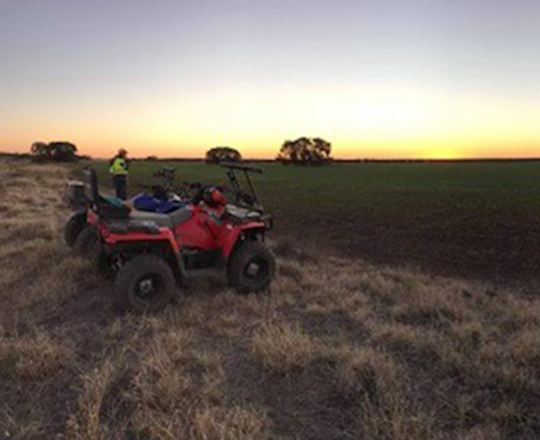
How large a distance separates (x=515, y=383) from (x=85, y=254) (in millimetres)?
6778

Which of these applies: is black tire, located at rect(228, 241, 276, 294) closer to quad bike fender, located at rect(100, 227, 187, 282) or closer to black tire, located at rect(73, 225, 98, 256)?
quad bike fender, located at rect(100, 227, 187, 282)

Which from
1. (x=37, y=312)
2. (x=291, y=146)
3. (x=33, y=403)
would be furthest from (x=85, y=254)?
(x=291, y=146)

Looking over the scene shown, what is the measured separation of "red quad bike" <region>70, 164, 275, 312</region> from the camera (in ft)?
19.5

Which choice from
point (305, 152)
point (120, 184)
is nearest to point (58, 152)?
point (305, 152)

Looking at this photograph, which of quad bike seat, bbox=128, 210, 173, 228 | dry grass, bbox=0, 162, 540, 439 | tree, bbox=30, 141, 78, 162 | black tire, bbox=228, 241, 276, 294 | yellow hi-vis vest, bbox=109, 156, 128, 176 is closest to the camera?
dry grass, bbox=0, 162, 540, 439

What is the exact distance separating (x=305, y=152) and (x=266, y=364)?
144817mm

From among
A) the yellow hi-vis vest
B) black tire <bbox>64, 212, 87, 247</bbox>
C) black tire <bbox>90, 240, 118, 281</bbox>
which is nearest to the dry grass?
black tire <bbox>90, 240, 118, 281</bbox>

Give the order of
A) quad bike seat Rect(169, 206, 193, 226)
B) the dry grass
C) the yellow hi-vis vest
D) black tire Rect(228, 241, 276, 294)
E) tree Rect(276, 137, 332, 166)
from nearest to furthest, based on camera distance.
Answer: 1. the dry grass
2. quad bike seat Rect(169, 206, 193, 226)
3. black tire Rect(228, 241, 276, 294)
4. the yellow hi-vis vest
5. tree Rect(276, 137, 332, 166)

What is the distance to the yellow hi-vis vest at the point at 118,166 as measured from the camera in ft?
50.1

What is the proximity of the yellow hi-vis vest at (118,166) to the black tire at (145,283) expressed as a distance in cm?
993

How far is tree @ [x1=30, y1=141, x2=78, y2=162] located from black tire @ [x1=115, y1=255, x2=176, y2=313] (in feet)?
401

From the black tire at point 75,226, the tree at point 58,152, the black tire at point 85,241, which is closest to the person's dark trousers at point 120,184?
the black tire at point 75,226

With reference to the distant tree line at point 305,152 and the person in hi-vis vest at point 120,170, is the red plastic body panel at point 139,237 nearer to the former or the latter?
the person in hi-vis vest at point 120,170

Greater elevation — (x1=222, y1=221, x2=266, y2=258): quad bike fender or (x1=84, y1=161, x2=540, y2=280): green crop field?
(x1=222, y1=221, x2=266, y2=258): quad bike fender
